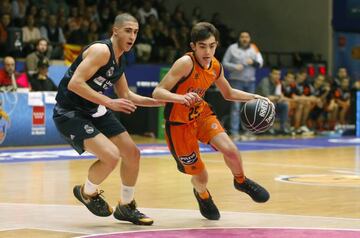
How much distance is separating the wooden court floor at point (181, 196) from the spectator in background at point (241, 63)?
3.71 m

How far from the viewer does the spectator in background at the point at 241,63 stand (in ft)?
57.0

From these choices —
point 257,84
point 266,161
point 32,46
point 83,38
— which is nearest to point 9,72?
point 32,46

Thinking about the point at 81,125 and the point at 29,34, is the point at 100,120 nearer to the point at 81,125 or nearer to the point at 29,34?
the point at 81,125

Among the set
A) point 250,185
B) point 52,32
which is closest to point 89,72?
point 250,185

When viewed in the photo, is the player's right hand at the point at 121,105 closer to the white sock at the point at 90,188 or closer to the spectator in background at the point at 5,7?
the white sock at the point at 90,188

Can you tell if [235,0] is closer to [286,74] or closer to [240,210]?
[286,74]

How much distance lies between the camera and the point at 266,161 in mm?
13453

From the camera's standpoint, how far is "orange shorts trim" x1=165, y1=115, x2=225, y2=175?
24.9 ft

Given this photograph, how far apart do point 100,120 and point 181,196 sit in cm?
207

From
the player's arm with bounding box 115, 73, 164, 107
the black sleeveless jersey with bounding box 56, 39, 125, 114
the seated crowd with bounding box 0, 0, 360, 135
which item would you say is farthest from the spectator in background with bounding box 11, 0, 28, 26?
the black sleeveless jersey with bounding box 56, 39, 125, 114

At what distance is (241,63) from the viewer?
686 inches

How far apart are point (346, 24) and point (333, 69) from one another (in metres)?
1.46

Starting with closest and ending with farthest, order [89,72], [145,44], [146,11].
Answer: [89,72] → [145,44] → [146,11]

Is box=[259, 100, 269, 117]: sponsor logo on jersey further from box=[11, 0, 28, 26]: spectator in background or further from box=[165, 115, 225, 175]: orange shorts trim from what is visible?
box=[11, 0, 28, 26]: spectator in background
